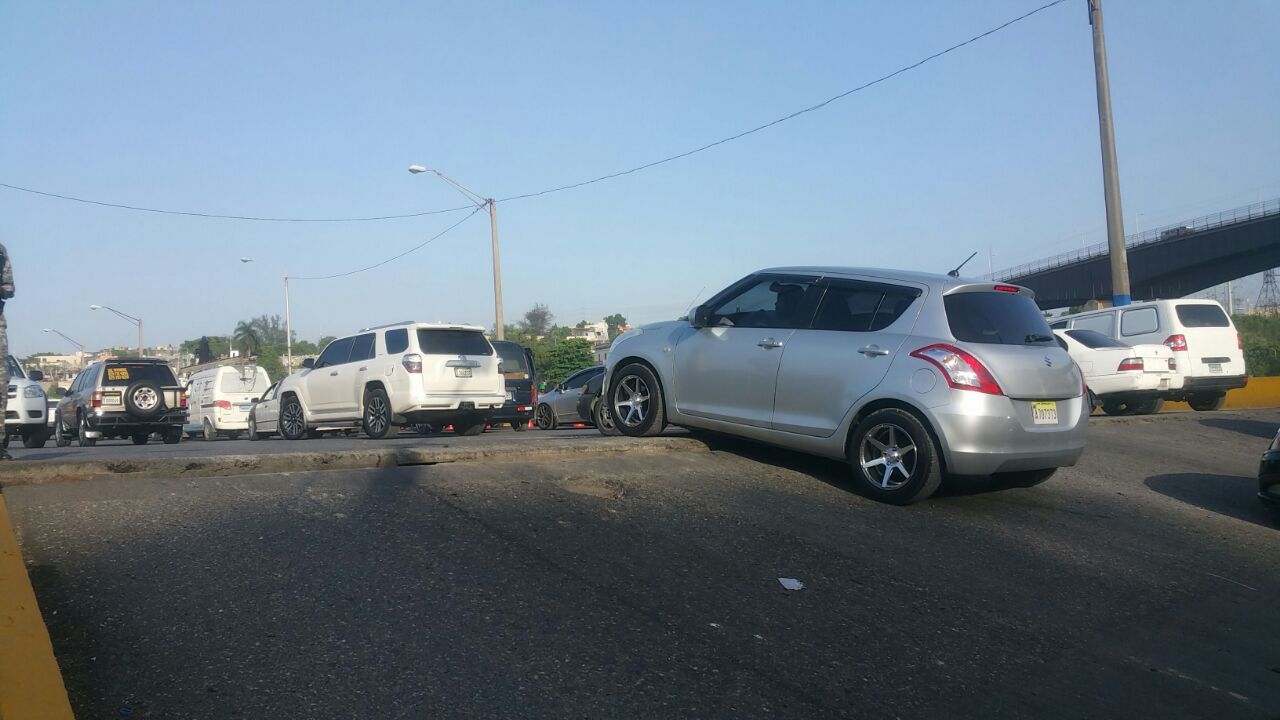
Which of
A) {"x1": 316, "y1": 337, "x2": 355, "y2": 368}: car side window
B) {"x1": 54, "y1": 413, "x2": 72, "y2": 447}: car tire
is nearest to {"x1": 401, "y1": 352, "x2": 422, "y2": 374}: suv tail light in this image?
{"x1": 316, "y1": 337, "x2": 355, "y2": 368}: car side window

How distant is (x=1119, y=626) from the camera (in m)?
4.60

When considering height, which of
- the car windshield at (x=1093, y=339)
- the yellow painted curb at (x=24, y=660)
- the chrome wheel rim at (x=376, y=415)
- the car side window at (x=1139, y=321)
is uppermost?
the car side window at (x=1139, y=321)

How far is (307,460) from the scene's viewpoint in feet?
22.5

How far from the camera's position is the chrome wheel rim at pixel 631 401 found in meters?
8.52

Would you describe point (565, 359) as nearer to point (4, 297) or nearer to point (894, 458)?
point (4, 297)

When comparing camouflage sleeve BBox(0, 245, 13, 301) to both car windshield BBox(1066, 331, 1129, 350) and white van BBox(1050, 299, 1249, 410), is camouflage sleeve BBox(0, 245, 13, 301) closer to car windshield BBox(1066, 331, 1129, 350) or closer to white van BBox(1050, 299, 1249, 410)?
car windshield BBox(1066, 331, 1129, 350)

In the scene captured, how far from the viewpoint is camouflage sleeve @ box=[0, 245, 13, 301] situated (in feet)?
22.1

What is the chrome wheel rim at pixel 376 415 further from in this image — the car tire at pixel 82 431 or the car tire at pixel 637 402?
the car tire at pixel 82 431

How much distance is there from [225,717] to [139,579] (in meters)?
1.53

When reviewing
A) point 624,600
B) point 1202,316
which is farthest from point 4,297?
point 1202,316

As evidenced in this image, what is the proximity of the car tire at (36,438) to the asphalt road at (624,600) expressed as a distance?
15932mm

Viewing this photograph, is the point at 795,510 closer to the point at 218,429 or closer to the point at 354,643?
the point at 354,643

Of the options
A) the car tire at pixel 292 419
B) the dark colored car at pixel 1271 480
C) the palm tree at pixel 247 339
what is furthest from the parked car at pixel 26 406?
the palm tree at pixel 247 339

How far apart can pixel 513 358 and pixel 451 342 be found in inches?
325
